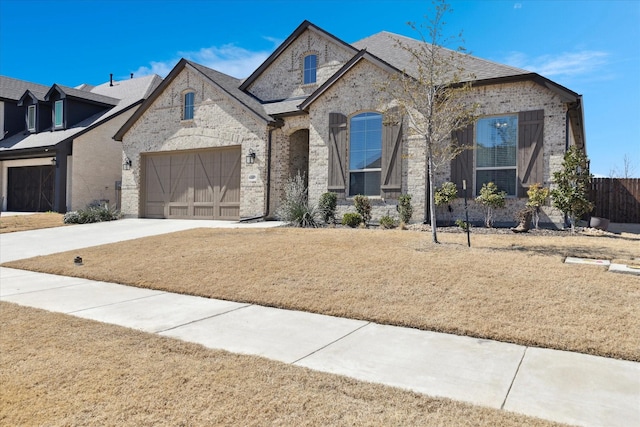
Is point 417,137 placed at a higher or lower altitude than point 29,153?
lower

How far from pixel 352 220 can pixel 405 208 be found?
5.31 feet

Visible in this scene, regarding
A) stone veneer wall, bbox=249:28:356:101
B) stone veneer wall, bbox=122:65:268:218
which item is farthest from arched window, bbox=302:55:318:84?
stone veneer wall, bbox=122:65:268:218

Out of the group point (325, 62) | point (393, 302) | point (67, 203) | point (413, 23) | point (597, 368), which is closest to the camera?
point (597, 368)

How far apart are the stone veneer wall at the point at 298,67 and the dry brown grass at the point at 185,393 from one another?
594 inches

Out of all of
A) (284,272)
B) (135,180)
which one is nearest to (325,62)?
(135,180)

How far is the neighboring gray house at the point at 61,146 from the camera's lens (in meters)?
20.7

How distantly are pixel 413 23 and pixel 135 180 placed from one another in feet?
46.1

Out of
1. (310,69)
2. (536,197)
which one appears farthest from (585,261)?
(310,69)

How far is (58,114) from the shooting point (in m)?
23.0

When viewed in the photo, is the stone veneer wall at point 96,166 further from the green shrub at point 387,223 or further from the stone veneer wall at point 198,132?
the green shrub at point 387,223

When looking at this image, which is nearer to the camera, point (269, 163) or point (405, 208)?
point (405, 208)

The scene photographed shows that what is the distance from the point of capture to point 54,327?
4.68 meters

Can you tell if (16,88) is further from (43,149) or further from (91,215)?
(91,215)

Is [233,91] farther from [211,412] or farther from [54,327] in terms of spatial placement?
[211,412]
